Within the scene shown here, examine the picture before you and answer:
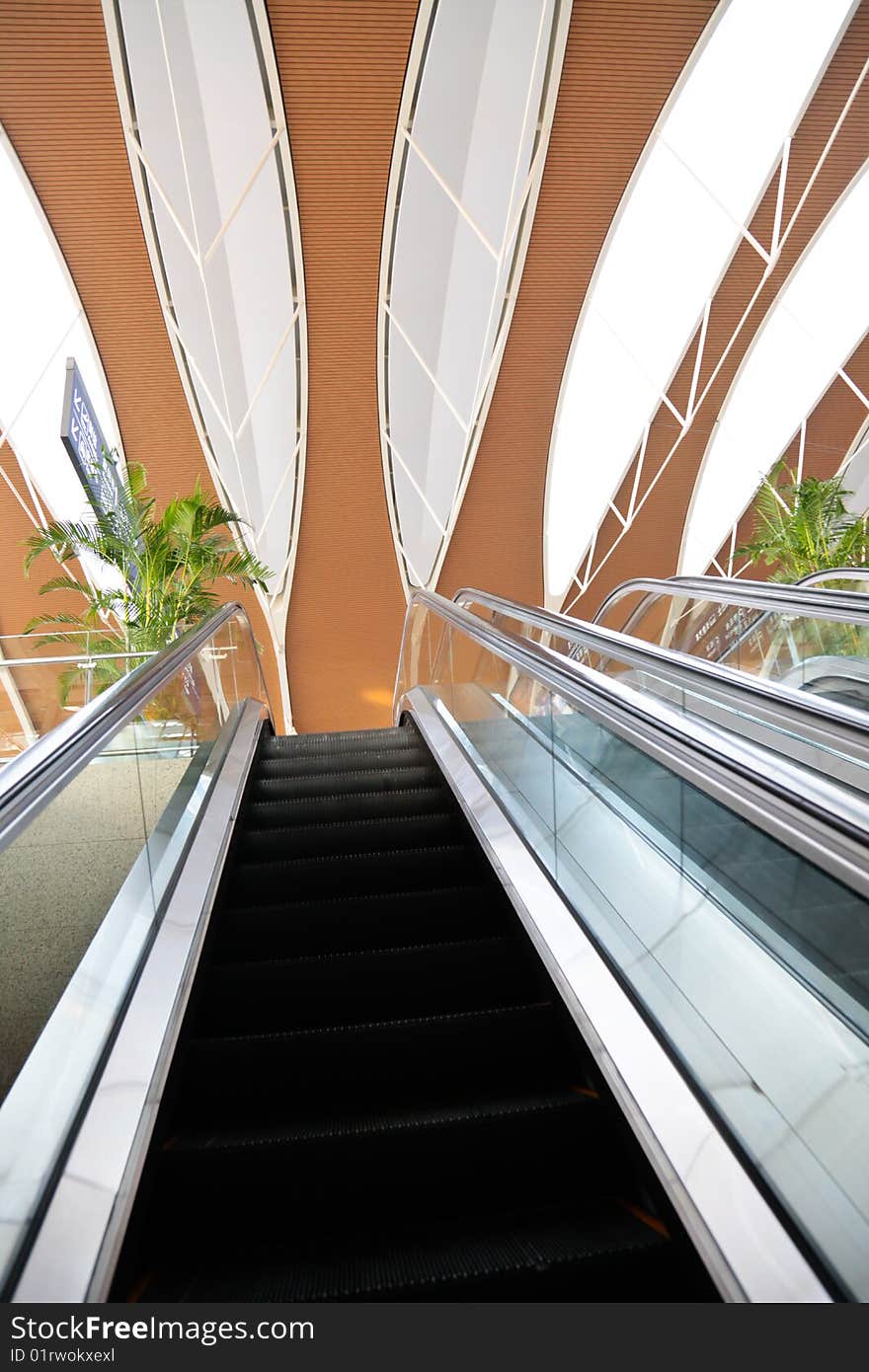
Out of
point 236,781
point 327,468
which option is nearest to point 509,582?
point 327,468

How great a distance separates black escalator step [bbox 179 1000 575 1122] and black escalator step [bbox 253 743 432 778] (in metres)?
3.01

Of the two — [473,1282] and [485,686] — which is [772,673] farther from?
[473,1282]

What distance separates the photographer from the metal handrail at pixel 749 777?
164 cm

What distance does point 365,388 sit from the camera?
1591 centimetres

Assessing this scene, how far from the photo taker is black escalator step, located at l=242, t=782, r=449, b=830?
4.81m

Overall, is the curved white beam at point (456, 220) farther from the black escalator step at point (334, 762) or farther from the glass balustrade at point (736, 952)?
the glass balustrade at point (736, 952)

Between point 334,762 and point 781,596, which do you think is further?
point 334,762

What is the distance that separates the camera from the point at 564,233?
12578 mm

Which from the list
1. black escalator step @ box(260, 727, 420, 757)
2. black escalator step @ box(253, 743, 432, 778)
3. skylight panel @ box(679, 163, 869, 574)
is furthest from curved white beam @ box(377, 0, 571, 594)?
black escalator step @ box(253, 743, 432, 778)

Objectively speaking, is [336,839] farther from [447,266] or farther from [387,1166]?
[447,266]

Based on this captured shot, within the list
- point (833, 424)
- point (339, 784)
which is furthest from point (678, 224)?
point (339, 784)

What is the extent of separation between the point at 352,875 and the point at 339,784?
144 cm
